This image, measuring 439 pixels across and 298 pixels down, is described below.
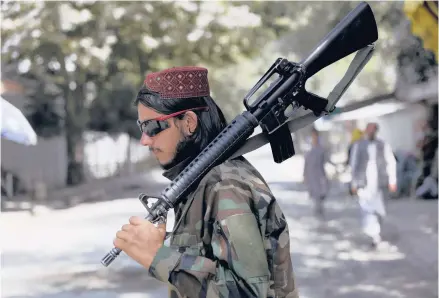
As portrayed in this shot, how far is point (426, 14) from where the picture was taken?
243 inches

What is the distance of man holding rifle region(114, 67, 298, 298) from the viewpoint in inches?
76.0

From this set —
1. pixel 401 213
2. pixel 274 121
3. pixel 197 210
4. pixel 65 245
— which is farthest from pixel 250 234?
pixel 401 213

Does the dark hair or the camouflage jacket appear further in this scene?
the dark hair

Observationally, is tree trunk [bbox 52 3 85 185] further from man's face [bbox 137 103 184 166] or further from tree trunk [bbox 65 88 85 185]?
man's face [bbox 137 103 184 166]

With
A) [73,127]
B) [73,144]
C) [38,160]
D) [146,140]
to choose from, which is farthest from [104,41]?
[146,140]

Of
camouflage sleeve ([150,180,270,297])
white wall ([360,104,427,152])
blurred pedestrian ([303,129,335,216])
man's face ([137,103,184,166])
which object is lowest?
camouflage sleeve ([150,180,270,297])

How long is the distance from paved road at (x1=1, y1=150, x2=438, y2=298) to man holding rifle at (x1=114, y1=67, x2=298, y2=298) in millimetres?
5134

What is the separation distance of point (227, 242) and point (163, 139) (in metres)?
0.41

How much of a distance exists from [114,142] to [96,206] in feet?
60.4

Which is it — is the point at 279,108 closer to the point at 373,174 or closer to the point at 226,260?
the point at 226,260

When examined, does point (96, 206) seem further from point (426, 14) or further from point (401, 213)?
point (426, 14)

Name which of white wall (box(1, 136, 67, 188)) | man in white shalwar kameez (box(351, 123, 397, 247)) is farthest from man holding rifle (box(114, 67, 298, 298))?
white wall (box(1, 136, 67, 188))

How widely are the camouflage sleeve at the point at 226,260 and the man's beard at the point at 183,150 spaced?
0.65 ft

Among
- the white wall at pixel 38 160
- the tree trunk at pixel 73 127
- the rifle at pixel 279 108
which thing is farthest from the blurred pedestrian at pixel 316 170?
the white wall at pixel 38 160
